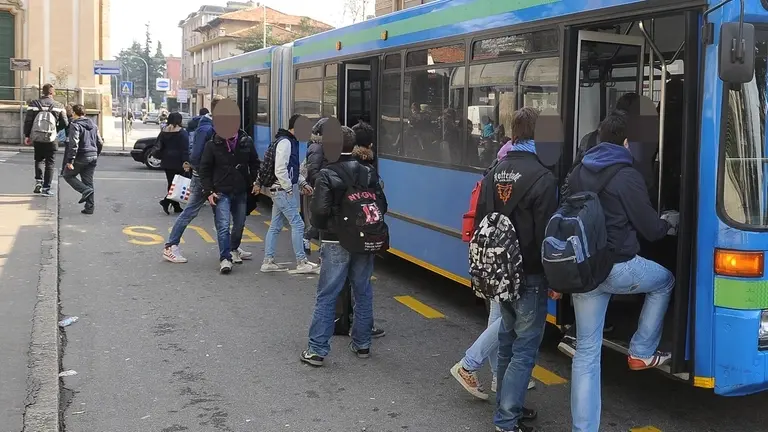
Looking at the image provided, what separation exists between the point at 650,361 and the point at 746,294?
25.4 inches

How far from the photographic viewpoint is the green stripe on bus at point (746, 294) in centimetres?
418

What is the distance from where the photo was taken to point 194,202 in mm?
9281

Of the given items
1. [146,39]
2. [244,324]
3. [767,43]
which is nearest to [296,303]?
[244,324]

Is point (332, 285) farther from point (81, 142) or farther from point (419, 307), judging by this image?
point (81, 142)

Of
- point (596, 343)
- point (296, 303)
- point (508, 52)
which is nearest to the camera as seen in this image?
point (596, 343)

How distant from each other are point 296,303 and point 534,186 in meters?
3.95

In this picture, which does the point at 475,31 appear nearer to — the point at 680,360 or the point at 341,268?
the point at 341,268

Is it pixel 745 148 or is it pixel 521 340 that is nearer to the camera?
pixel 745 148

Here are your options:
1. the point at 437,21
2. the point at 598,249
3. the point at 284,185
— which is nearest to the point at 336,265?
the point at 598,249

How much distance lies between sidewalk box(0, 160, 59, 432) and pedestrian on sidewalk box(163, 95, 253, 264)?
1282 mm

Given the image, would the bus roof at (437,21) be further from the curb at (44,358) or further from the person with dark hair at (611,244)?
the curb at (44,358)

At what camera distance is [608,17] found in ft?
16.4

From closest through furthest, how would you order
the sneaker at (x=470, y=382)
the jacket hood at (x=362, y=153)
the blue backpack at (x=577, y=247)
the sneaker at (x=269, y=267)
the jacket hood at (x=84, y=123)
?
1. the blue backpack at (x=577, y=247)
2. the sneaker at (x=470, y=382)
3. the jacket hood at (x=362, y=153)
4. the sneaker at (x=269, y=267)
5. the jacket hood at (x=84, y=123)

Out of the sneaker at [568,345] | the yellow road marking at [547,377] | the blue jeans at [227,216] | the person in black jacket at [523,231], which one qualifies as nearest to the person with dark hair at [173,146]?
the blue jeans at [227,216]
